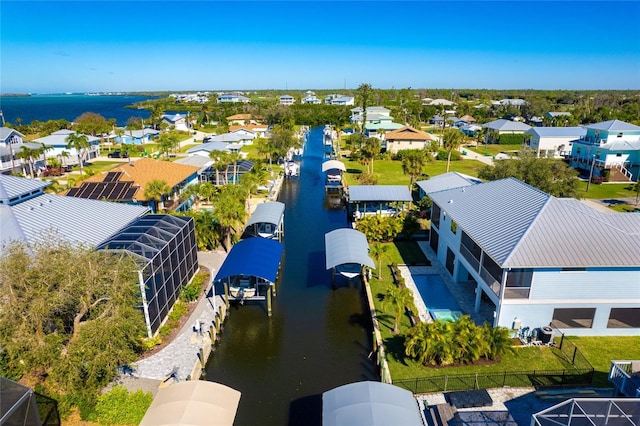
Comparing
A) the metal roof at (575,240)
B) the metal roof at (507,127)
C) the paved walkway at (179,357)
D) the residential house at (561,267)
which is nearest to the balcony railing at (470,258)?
the residential house at (561,267)

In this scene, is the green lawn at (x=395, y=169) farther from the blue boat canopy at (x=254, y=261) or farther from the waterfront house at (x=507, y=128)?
the blue boat canopy at (x=254, y=261)

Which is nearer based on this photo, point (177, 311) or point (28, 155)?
point (177, 311)

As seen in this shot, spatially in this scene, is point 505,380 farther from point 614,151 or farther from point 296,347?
point 614,151

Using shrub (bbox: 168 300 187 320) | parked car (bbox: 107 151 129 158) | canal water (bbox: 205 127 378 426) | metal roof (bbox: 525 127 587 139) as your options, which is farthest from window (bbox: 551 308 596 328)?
parked car (bbox: 107 151 129 158)

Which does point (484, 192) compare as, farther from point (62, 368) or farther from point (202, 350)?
point (62, 368)

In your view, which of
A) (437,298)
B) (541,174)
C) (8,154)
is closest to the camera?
(437,298)

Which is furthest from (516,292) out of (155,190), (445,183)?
(155,190)

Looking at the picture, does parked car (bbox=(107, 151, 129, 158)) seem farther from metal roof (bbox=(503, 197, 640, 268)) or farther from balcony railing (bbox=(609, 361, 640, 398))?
balcony railing (bbox=(609, 361, 640, 398))
